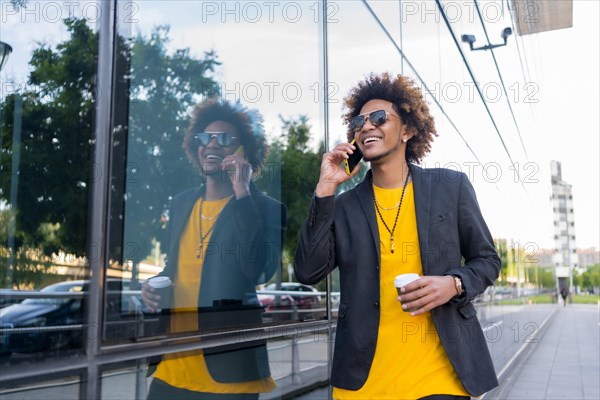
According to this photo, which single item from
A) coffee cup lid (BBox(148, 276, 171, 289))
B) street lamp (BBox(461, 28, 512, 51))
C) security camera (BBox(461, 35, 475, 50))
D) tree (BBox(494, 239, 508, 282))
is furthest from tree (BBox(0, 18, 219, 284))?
tree (BBox(494, 239, 508, 282))

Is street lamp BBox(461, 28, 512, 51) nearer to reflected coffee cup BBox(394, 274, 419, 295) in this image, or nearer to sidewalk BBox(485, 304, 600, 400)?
sidewalk BBox(485, 304, 600, 400)

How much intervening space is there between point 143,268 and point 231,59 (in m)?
1.48

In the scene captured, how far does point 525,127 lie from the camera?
19094mm

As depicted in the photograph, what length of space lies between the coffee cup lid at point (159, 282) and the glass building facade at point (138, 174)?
5cm

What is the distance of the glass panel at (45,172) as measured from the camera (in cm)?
206

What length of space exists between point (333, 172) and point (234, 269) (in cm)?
87

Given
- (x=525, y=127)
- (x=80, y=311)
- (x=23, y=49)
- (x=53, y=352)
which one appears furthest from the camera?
(x=525, y=127)

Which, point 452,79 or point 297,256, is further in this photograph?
point 452,79

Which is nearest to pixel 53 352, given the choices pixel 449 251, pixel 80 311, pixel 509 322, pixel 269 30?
pixel 80 311

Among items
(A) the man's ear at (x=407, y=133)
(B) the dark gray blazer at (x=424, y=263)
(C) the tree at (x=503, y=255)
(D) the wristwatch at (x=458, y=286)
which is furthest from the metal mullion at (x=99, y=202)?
(C) the tree at (x=503, y=255)

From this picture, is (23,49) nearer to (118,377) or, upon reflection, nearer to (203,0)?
(203,0)

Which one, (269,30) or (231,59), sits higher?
(269,30)

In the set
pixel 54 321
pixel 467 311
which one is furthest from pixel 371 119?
pixel 54 321

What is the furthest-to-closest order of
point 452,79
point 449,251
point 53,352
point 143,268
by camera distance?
point 452,79 → point 449,251 → point 143,268 → point 53,352
